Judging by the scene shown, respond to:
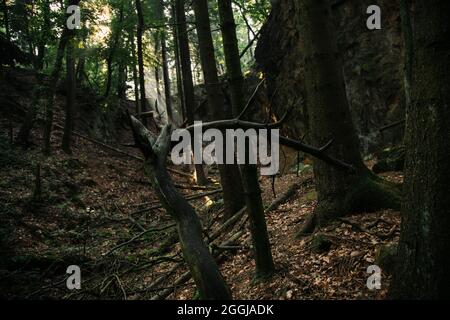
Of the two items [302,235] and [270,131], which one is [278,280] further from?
[270,131]

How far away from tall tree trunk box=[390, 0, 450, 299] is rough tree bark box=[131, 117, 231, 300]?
171 centimetres

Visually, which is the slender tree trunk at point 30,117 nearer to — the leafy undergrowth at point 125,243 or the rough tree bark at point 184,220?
the leafy undergrowth at point 125,243

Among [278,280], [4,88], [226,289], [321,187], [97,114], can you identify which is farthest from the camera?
[97,114]

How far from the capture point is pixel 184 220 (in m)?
3.39

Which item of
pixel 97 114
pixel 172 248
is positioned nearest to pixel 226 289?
pixel 172 248

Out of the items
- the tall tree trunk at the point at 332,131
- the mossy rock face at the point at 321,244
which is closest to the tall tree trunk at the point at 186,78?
the tall tree trunk at the point at 332,131

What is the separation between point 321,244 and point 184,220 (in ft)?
8.01

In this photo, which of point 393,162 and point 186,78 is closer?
point 393,162

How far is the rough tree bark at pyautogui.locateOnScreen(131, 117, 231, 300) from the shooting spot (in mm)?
3152

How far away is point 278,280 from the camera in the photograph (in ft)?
15.5

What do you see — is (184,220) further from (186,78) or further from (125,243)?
(186,78)

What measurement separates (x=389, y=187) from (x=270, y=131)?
253 centimetres

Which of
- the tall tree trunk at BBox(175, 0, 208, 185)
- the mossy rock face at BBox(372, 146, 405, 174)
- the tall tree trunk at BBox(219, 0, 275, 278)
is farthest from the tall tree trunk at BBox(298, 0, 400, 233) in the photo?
the tall tree trunk at BBox(175, 0, 208, 185)

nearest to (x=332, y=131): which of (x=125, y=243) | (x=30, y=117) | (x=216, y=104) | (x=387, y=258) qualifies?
(x=387, y=258)
